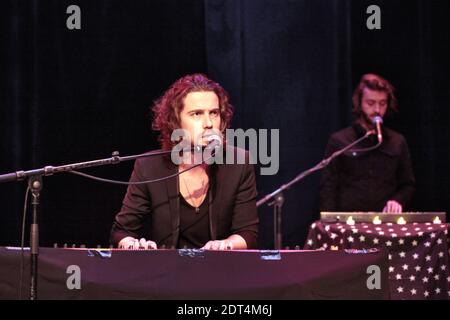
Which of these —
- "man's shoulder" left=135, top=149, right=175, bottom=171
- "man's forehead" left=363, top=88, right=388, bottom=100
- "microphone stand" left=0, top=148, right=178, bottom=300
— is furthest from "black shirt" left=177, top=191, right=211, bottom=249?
"man's forehead" left=363, top=88, right=388, bottom=100

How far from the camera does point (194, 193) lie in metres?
3.67

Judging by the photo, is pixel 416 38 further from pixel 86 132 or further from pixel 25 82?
pixel 25 82

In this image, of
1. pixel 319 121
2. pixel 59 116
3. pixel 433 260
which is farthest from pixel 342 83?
pixel 59 116

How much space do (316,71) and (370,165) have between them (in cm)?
86

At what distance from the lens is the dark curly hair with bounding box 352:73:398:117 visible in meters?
5.55

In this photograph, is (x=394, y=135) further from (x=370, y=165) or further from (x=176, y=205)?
(x=176, y=205)

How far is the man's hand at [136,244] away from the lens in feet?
9.45

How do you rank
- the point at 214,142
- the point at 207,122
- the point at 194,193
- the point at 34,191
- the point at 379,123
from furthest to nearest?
the point at 379,123, the point at 194,193, the point at 207,122, the point at 214,142, the point at 34,191

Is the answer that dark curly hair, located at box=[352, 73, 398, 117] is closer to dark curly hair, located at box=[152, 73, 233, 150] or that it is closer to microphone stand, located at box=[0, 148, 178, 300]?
dark curly hair, located at box=[152, 73, 233, 150]

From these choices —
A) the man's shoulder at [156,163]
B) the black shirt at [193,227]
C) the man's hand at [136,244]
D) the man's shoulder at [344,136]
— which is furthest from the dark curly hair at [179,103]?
the man's shoulder at [344,136]

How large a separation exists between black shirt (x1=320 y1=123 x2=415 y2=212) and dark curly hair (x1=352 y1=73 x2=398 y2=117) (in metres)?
0.17

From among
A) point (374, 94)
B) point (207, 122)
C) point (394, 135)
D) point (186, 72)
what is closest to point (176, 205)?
point (207, 122)
